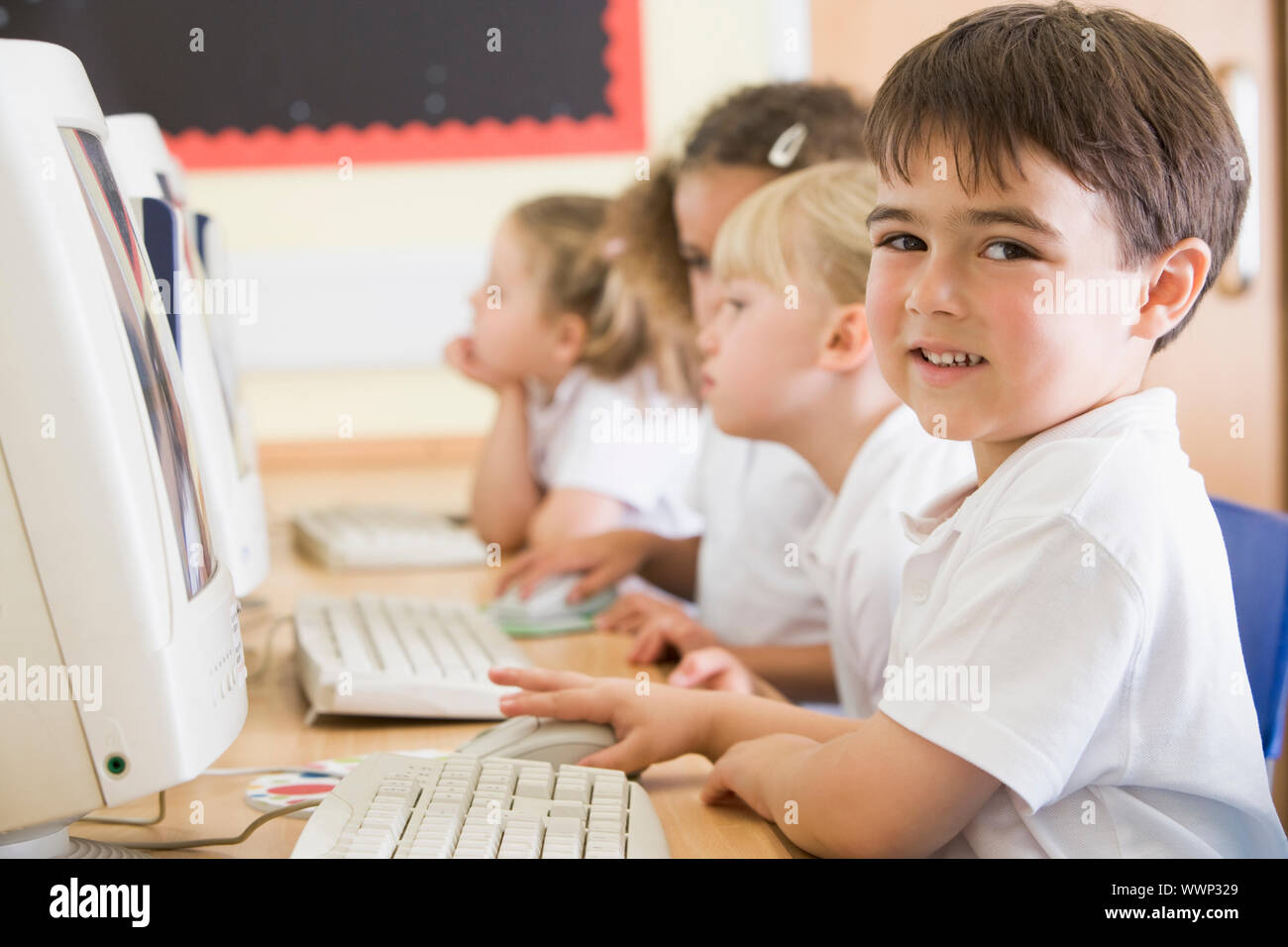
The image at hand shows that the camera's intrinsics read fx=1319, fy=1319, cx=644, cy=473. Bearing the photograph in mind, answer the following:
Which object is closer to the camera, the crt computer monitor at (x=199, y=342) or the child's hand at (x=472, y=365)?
the crt computer monitor at (x=199, y=342)

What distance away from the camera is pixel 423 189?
273 centimetres

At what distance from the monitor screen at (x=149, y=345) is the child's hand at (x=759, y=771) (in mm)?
275

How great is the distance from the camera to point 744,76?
274 cm

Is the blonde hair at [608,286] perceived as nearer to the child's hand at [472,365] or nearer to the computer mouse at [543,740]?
the child's hand at [472,365]

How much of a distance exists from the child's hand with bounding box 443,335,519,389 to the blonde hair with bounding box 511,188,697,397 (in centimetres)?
15

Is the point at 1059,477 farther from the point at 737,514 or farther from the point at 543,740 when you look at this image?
the point at 737,514

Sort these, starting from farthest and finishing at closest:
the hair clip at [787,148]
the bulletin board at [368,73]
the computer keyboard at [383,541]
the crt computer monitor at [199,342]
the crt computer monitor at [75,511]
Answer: the bulletin board at [368,73]
the computer keyboard at [383,541]
the hair clip at [787,148]
the crt computer monitor at [199,342]
the crt computer monitor at [75,511]

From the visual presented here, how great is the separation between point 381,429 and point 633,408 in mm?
1257

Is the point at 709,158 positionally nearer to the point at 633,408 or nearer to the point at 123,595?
the point at 633,408

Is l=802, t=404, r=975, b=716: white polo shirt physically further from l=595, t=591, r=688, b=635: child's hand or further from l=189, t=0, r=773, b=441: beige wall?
l=189, t=0, r=773, b=441: beige wall

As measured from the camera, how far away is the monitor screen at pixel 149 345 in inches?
21.4

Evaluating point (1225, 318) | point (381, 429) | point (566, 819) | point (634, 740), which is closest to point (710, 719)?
point (634, 740)

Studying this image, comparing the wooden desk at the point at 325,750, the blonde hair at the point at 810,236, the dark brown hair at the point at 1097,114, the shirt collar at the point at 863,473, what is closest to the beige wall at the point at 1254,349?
the blonde hair at the point at 810,236

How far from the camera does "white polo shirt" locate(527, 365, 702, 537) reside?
1.59m
